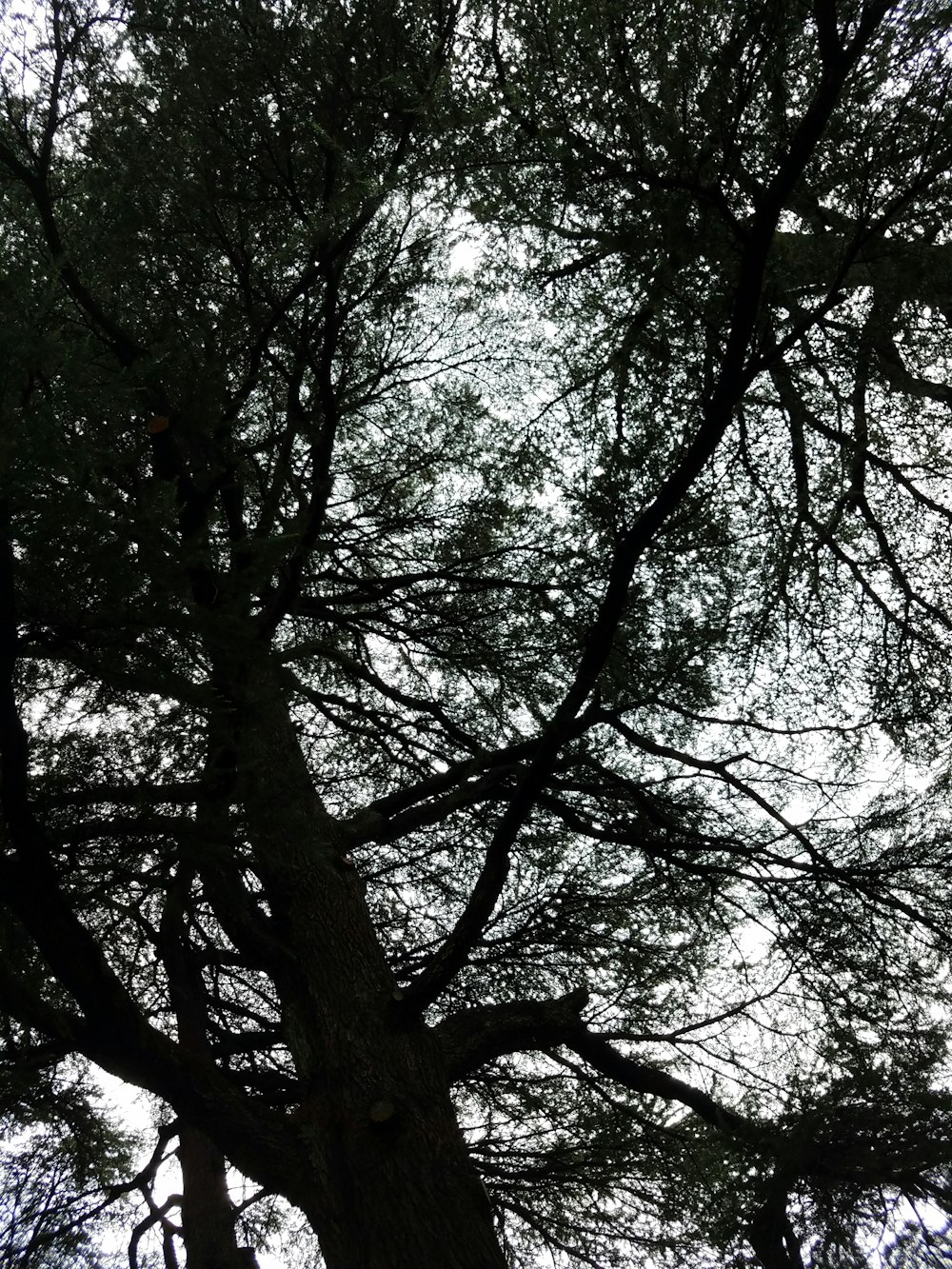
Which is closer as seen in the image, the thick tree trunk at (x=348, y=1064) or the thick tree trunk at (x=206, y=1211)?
the thick tree trunk at (x=348, y=1064)

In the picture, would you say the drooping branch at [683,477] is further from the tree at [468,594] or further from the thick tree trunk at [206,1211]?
the thick tree trunk at [206,1211]

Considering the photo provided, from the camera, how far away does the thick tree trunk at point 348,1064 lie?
10.4ft

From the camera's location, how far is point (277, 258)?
4148mm

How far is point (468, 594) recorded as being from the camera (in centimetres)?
568

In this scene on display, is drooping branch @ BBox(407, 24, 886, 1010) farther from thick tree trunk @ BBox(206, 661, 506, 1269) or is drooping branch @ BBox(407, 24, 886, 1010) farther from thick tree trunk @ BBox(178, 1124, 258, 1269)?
thick tree trunk @ BBox(178, 1124, 258, 1269)

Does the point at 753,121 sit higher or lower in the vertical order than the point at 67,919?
higher

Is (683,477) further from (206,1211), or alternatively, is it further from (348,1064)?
(206,1211)

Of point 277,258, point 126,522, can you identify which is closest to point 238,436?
point 277,258

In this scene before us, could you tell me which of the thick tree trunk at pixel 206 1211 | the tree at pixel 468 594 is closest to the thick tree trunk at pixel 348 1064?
the tree at pixel 468 594

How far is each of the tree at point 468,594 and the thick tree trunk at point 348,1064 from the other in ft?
0.06

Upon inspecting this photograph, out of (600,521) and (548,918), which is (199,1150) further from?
(600,521)

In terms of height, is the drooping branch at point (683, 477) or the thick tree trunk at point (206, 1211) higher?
the drooping branch at point (683, 477)

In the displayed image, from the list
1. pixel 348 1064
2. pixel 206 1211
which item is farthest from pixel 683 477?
pixel 206 1211

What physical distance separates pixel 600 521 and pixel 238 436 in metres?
1.87
